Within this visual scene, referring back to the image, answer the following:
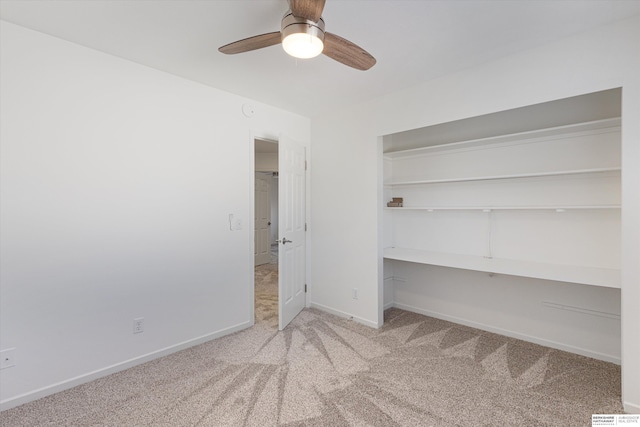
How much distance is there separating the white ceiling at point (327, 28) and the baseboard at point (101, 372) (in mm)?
2457

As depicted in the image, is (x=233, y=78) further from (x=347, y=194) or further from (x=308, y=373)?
(x=308, y=373)

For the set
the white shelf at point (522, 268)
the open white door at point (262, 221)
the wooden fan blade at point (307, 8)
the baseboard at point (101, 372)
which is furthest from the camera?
the open white door at point (262, 221)

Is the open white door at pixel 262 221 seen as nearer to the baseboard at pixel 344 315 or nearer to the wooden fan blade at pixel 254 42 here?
the baseboard at pixel 344 315

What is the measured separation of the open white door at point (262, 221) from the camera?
6.86m

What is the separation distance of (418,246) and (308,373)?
6.65 feet

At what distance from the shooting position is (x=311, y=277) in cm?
404

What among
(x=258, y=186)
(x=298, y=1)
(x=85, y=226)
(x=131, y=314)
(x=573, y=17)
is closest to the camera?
(x=298, y=1)

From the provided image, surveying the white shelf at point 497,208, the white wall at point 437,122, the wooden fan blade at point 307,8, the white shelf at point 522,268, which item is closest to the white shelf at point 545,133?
the white wall at point 437,122

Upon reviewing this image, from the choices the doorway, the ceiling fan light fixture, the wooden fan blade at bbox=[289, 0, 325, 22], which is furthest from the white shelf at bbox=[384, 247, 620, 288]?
the doorway

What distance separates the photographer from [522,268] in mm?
2689

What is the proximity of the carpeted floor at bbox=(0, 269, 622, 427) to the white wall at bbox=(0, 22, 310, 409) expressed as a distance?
28cm

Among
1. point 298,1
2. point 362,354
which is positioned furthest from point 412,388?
point 298,1

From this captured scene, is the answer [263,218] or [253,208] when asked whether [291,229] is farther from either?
[263,218]

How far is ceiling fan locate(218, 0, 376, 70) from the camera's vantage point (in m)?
1.51
